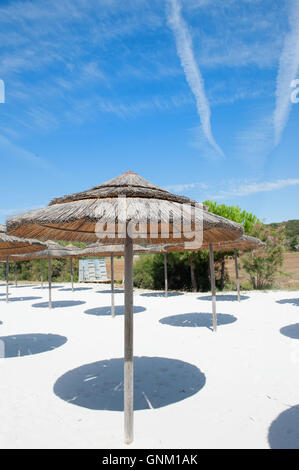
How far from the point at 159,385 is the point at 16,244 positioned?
5455 mm

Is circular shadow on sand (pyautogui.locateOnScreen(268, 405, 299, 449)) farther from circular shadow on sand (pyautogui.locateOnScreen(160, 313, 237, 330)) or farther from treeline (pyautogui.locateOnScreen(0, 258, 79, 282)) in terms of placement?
treeline (pyautogui.locateOnScreen(0, 258, 79, 282))

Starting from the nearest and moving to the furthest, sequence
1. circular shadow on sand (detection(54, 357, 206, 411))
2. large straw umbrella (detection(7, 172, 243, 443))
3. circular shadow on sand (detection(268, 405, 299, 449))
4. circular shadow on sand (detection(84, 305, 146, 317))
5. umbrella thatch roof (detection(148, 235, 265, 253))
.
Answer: circular shadow on sand (detection(268, 405, 299, 449)), large straw umbrella (detection(7, 172, 243, 443)), circular shadow on sand (detection(54, 357, 206, 411)), circular shadow on sand (detection(84, 305, 146, 317)), umbrella thatch roof (detection(148, 235, 265, 253))

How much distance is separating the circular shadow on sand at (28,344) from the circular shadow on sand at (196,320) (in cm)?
309

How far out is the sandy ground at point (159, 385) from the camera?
2963 millimetres

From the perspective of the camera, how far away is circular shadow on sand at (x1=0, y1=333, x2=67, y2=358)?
6023mm

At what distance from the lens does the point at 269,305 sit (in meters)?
11.0

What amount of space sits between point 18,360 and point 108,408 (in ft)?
9.37

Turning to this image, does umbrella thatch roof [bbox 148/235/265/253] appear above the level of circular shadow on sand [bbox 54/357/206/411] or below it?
above

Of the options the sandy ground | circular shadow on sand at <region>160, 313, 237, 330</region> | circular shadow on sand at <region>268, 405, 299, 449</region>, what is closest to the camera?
circular shadow on sand at <region>268, 405, 299, 449</region>

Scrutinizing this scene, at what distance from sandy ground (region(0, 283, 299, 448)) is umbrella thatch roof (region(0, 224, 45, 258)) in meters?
2.27

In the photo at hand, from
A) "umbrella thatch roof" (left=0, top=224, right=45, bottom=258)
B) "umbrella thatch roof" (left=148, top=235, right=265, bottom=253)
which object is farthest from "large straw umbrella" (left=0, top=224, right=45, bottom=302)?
"umbrella thatch roof" (left=148, top=235, right=265, bottom=253)

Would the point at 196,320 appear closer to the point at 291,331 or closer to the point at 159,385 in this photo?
the point at 291,331

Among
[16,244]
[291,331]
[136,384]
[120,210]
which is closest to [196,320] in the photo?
[291,331]
